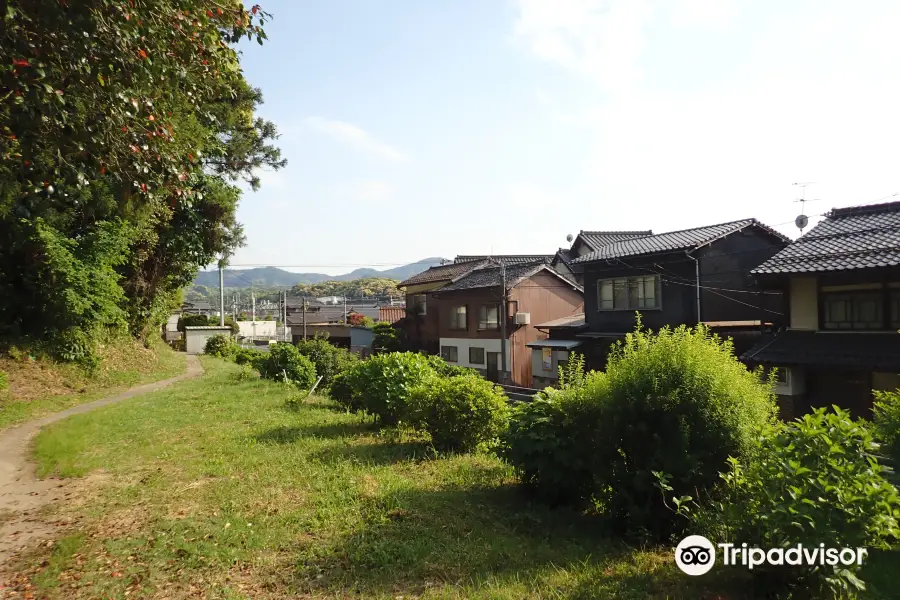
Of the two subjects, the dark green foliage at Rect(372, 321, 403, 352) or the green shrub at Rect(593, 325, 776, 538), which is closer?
the green shrub at Rect(593, 325, 776, 538)

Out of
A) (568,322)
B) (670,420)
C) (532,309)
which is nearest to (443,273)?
(532,309)

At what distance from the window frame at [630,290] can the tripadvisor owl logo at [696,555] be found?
Answer: 60.7 feet

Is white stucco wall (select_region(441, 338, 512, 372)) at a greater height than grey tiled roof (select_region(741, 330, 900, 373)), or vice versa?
grey tiled roof (select_region(741, 330, 900, 373))

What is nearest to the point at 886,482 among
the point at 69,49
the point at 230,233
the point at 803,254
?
the point at 69,49

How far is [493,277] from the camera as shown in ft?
110

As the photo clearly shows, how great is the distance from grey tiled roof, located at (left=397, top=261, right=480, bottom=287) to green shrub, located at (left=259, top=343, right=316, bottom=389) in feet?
59.7

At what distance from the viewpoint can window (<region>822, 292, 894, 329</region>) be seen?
13.9m

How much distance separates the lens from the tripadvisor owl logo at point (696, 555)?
4434mm

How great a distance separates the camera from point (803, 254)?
50.6 feet

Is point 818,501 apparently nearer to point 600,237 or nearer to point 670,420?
point 670,420

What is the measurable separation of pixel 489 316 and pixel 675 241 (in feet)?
41.9

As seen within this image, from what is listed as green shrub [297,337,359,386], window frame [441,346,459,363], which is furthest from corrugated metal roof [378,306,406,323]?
green shrub [297,337,359,386]

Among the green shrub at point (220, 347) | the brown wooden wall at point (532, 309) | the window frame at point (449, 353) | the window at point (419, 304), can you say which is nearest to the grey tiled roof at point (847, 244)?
the brown wooden wall at point (532, 309)

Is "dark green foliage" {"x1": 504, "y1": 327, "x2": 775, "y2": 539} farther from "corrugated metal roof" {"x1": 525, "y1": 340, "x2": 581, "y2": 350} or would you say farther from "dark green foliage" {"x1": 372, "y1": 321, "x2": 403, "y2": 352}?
"dark green foliage" {"x1": 372, "y1": 321, "x2": 403, "y2": 352}
